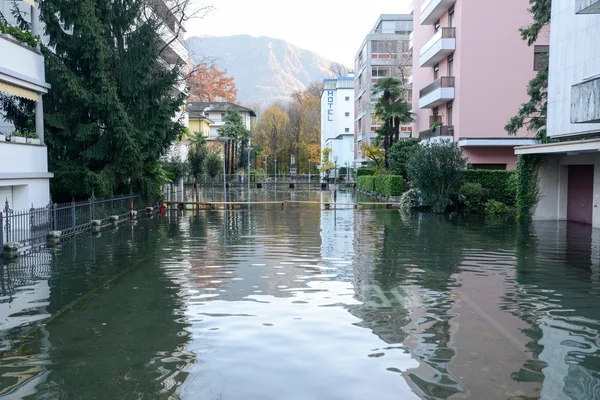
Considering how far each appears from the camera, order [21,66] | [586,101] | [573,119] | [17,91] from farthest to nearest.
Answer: [21,66]
[17,91]
[573,119]
[586,101]

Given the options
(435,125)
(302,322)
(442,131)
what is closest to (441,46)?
(435,125)

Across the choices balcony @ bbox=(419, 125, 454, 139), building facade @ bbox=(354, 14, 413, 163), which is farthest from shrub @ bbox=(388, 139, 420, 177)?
building facade @ bbox=(354, 14, 413, 163)

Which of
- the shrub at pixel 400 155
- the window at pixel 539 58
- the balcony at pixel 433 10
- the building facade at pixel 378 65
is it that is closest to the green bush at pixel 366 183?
the shrub at pixel 400 155

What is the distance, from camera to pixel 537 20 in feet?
94.8

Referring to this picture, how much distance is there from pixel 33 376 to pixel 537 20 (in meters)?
29.1

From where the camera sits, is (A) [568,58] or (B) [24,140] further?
(A) [568,58]

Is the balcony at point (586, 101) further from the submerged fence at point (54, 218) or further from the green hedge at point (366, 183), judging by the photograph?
the green hedge at point (366, 183)

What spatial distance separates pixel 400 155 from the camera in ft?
145

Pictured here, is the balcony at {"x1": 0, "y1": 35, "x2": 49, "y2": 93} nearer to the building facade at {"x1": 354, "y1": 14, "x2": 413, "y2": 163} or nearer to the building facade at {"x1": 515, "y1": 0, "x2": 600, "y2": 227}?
the building facade at {"x1": 515, "y1": 0, "x2": 600, "y2": 227}

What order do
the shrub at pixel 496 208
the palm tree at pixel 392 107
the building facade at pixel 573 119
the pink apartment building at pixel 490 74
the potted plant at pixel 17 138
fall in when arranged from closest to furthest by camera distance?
the building facade at pixel 573 119 → the potted plant at pixel 17 138 → the shrub at pixel 496 208 → the pink apartment building at pixel 490 74 → the palm tree at pixel 392 107

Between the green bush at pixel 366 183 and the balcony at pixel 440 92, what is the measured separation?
11.1 meters

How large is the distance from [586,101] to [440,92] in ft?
66.0

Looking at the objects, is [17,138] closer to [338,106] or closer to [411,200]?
[411,200]

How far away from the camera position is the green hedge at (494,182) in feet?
106
